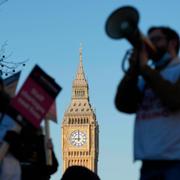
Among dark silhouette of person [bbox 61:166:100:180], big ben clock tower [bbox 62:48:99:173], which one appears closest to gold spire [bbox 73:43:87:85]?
big ben clock tower [bbox 62:48:99:173]

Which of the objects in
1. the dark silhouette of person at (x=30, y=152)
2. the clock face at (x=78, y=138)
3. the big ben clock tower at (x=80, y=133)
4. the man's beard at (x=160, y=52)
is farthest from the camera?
the clock face at (x=78, y=138)

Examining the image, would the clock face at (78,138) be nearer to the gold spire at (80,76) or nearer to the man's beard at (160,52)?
the gold spire at (80,76)

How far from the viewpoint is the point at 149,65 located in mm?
3797

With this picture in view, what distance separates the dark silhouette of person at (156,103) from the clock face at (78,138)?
11495 cm

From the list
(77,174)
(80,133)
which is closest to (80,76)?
(80,133)

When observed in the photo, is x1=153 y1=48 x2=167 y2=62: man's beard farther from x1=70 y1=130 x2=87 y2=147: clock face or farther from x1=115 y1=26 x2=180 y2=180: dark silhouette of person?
x1=70 y1=130 x2=87 y2=147: clock face

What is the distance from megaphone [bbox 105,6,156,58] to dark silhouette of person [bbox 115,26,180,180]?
0.04 meters

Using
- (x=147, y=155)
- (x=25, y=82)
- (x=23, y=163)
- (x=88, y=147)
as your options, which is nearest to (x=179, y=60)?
(x=147, y=155)

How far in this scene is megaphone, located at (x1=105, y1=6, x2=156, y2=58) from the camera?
3.71 metres

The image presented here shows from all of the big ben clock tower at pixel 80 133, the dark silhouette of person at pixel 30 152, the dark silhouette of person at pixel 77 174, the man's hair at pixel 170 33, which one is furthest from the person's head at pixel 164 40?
the big ben clock tower at pixel 80 133

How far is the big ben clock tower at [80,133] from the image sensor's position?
388 feet

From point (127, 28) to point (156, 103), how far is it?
0.45 meters

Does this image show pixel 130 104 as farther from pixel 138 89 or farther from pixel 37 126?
pixel 37 126

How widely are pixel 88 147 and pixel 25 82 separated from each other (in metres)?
116
